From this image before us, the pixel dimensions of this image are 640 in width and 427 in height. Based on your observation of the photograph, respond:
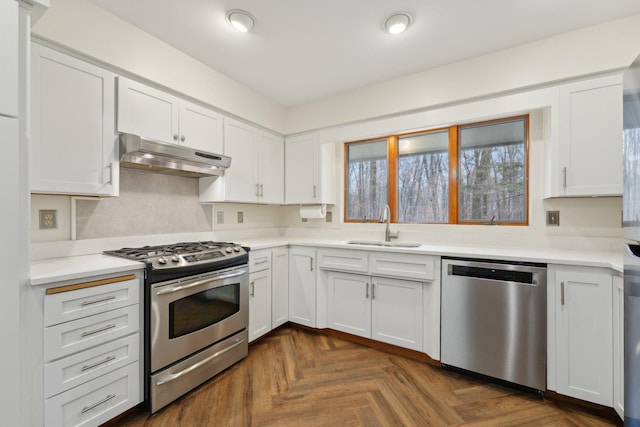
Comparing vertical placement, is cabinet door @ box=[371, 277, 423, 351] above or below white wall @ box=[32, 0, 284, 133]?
below

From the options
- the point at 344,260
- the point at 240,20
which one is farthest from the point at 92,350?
the point at 240,20

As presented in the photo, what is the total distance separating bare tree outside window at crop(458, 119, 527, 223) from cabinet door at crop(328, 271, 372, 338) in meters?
1.20

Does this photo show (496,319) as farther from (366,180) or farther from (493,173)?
(366,180)

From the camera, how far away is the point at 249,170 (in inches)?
117

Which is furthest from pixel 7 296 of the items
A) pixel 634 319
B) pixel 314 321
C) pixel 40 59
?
pixel 634 319

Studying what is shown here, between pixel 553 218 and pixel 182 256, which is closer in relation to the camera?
pixel 182 256

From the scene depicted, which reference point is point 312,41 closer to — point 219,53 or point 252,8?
point 252,8

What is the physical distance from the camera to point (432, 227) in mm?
2838

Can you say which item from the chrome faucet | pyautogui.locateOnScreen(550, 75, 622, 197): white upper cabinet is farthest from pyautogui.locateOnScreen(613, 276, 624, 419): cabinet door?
the chrome faucet

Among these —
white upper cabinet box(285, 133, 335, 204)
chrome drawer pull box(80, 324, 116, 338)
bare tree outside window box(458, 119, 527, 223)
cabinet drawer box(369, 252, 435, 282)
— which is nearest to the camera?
chrome drawer pull box(80, 324, 116, 338)

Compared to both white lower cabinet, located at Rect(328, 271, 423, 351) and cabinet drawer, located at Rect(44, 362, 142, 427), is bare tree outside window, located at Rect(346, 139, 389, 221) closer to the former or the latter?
white lower cabinet, located at Rect(328, 271, 423, 351)

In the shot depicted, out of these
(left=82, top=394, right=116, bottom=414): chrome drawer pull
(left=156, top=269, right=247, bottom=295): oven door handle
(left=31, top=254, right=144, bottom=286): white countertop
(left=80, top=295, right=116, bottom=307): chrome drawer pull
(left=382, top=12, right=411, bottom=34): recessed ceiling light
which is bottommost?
(left=82, top=394, right=116, bottom=414): chrome drawer pull

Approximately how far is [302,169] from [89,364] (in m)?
2.54

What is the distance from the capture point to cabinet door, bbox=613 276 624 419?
1.59m
